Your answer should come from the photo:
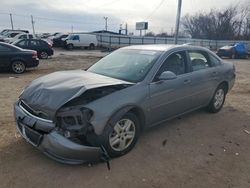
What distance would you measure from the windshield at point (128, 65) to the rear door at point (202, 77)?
0.98 metres

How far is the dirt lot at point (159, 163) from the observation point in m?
3.54

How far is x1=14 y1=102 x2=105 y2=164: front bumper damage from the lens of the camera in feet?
11.6

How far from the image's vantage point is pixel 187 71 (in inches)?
211

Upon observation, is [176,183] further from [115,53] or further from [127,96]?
[115,53]

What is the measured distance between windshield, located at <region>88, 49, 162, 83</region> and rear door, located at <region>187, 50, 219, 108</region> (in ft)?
3.21

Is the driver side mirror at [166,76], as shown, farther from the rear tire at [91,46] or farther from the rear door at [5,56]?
the rear tire at [91,46]

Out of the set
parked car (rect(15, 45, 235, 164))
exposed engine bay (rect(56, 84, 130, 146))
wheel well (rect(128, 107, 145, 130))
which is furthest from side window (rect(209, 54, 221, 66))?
exposed engine bay (rect(56, 84, 130, 146))

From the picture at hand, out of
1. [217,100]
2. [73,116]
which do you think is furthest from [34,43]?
[73,116]

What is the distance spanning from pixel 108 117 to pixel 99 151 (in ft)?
1.48

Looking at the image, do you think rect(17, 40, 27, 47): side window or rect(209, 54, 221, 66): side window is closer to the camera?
rect(209, 54, 221, 66): side window

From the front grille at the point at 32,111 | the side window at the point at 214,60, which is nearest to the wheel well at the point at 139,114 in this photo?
the front grille at the point at 32,111

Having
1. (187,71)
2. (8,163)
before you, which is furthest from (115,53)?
(8,163)

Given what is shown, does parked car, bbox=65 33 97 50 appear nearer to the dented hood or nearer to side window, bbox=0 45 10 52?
side window, bbox=0 45 10 52

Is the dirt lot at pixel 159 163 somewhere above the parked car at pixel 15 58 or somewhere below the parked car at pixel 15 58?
below
